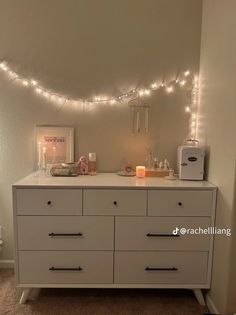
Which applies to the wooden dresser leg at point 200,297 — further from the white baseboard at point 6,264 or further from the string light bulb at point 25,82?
the string light bulb at point 25,82

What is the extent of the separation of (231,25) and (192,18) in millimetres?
595

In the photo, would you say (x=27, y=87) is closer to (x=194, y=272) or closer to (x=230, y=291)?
(x=194, y=272)

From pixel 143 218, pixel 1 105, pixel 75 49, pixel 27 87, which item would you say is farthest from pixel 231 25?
pixel 1 105

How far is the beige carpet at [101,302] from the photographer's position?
5.98ft

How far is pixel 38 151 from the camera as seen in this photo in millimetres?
2254

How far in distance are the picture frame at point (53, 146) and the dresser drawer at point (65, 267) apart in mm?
714

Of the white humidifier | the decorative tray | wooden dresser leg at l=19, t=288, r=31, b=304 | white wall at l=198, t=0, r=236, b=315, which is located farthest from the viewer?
the decorative tray

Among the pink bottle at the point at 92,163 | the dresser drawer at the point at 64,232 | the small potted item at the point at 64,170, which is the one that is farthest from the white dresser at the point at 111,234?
the pink bottle at the point at 92,163

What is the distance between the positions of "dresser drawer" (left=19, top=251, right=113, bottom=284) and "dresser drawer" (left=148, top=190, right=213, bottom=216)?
0.44 meters

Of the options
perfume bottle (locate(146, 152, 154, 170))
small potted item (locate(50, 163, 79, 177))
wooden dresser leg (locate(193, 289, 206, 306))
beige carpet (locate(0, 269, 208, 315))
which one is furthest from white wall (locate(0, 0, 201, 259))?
wooden dresser leg (locate(193, 289, 206, 306))

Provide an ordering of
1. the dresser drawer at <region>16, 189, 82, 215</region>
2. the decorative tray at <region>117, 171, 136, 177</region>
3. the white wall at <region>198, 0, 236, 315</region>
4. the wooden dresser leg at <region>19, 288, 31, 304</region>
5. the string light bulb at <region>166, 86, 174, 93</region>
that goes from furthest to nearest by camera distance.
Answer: the string light bulb at <region>166, 86, 174, 93</region>, the decorative tray at <region>117, 171, 136, 177</region>, the wooden dresser leg at <region>19, 288, 31, 304</region>, the dresser drawer at <region>16, 189, 82, 215</region>, the white wall at <region>198, 0, 236, 315</region>

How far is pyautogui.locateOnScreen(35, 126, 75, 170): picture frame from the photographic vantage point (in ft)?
7.34

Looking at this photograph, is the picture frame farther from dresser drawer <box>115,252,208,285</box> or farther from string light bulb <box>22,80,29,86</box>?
dresser drawer <box>115,252,208,285</box>

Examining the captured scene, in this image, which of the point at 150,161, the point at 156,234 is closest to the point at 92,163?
the point at 150,161
